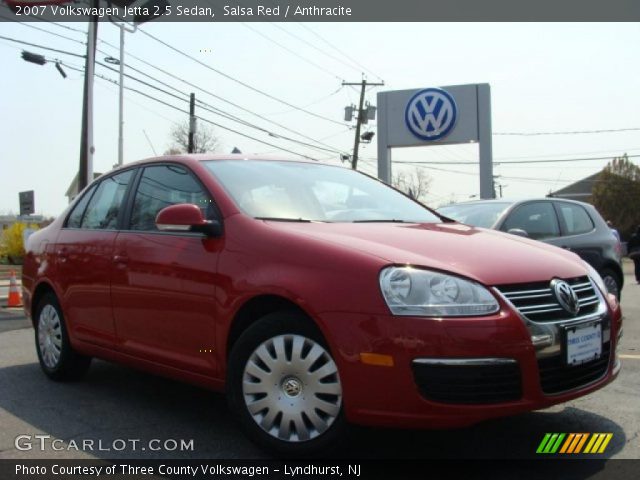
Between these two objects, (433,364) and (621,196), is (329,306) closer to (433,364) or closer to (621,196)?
(433,364)

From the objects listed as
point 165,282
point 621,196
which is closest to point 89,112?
point 165,282

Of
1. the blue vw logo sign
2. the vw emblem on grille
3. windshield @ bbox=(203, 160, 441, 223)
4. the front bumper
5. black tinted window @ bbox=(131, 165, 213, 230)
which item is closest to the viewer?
the front bumper

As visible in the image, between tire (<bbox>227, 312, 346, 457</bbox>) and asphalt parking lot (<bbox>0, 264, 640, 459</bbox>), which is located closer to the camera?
tire (<bbox>227, 312, 346, 457</bbox>)

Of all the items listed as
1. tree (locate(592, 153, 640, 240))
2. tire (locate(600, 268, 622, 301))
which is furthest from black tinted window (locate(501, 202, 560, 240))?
tree (locate(592, 153, 640, 240))

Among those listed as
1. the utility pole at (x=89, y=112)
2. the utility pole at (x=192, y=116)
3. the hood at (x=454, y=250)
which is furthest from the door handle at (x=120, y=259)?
the utility pole at (x=192, y=116)

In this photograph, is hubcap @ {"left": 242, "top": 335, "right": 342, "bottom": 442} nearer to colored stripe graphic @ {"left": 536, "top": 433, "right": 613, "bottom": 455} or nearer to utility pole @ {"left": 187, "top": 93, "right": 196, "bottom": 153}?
colored stripe graphic @ {"left": 536, "top": 433, "right": 613, "bottom": 455}

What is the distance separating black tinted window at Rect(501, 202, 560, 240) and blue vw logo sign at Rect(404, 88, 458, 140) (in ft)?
34.7

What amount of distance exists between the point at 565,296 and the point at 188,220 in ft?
6.27

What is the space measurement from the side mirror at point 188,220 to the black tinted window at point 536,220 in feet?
14.1

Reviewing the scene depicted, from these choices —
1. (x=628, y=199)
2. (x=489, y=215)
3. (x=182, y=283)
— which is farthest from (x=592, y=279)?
(x=628, y=199)

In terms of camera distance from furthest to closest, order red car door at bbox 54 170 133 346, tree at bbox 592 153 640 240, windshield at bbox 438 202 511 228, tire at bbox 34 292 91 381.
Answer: tree at bbox 592 153 640 240
windshield at bbox 438 202 511 228
tire at bbox 34 292 91 381
red car door at bbox 54 170 133 346

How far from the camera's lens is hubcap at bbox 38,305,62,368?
495cm

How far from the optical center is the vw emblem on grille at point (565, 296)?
10.0 ft

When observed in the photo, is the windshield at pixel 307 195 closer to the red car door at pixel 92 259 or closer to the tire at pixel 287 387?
the tire at pixel 287 387
